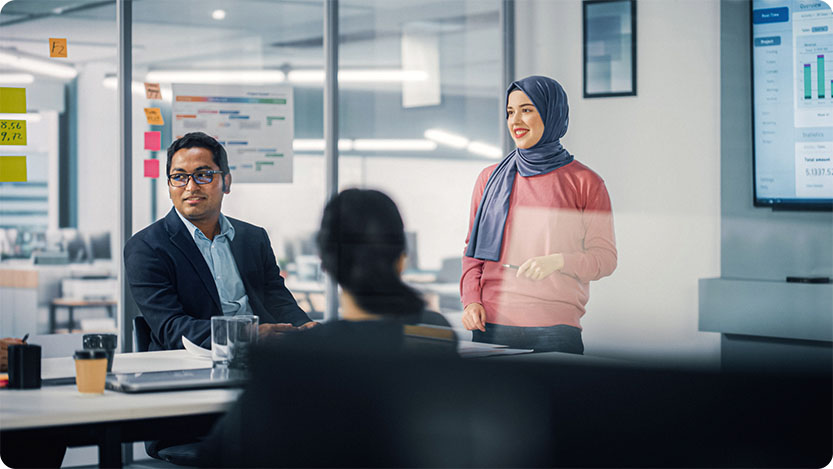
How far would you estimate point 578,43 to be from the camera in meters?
4.47

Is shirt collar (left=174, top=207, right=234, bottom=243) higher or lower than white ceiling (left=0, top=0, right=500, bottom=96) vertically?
lower

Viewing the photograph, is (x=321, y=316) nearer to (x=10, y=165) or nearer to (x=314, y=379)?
(x=10, y=165)

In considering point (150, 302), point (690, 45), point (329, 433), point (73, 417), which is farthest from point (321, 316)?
point (329, 433)

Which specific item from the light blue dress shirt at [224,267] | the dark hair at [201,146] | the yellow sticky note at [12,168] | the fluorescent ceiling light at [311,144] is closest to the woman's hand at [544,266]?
the light blue dress shirt at [224,267]

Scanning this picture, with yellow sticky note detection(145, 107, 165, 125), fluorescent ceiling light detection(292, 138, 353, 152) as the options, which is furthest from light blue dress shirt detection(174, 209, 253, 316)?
fluorescent ceiling light detection(292, 138, 353, 152)

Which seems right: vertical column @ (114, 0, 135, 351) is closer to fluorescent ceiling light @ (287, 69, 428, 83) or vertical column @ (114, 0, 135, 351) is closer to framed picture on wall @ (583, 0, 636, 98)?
fluorescent ceiling light @ (287, 69, 428, 83)

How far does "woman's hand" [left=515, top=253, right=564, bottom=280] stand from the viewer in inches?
117

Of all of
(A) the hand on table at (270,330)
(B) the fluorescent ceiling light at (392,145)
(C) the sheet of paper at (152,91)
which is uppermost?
(C) the sheet of paper at (152,91)

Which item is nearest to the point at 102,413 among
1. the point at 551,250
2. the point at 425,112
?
the point at 551,250

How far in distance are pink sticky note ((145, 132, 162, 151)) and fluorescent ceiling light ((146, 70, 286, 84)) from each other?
23 centimetres

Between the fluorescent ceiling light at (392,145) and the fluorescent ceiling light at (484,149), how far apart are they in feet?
0.76

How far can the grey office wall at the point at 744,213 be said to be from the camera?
361cm

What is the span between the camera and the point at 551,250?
3102mm

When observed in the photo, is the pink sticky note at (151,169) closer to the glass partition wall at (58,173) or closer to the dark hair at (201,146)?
the glass partition wall at (58,173)
